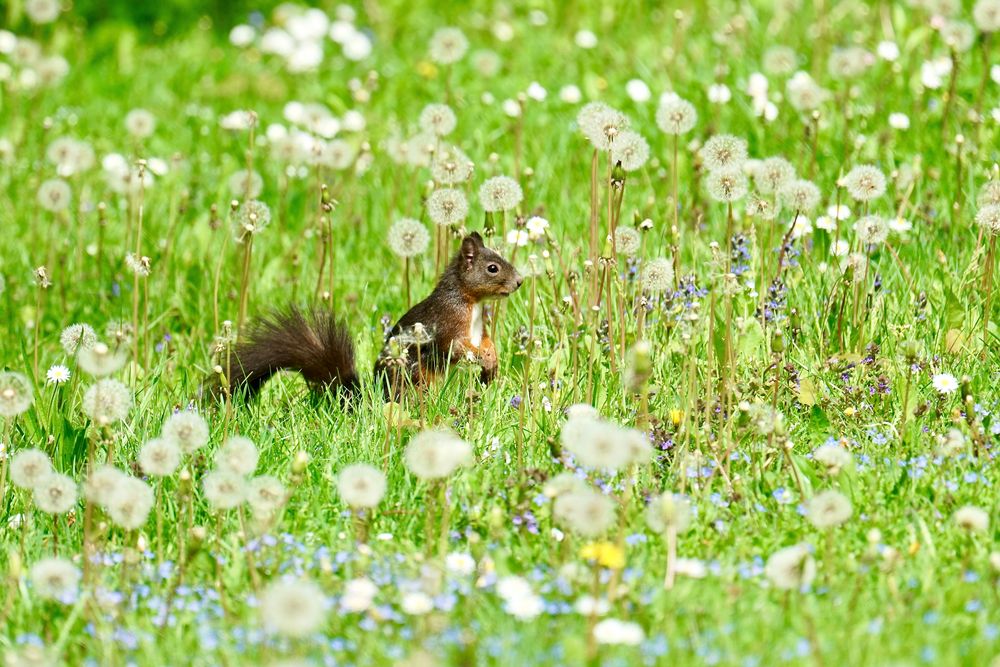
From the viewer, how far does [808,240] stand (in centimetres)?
514

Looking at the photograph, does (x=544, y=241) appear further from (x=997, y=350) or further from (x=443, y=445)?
(x=443, y=445)

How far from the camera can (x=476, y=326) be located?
15.3 ft

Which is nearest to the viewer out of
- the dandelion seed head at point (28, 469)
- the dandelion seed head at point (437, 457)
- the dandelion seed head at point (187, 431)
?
the dandelion seed head at point (437, 457)

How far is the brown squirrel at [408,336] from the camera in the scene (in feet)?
14.3

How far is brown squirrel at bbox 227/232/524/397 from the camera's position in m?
4.37

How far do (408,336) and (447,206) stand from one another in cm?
43

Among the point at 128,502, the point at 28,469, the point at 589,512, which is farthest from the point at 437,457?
the point at 28,469

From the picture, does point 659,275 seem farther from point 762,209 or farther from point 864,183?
point 864,183

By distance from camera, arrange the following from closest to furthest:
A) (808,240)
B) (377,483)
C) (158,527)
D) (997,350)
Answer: (377,483), (158,527), (997,350), (808,240)

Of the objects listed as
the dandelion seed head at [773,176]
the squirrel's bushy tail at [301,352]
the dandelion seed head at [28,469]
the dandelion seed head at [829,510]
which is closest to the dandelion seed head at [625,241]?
the dandelion seed head at [773,176]

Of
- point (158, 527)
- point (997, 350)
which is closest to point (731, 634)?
point (158, 527)

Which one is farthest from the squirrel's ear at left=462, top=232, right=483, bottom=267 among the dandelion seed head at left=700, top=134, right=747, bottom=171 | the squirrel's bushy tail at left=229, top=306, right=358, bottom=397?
the dandelion seed head at left=700, top=134, right=747, bottom=171

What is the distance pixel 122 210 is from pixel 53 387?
A: 6.90ft

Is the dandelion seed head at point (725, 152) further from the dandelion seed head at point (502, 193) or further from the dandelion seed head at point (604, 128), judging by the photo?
the dandelion seed head at point (502, 193)
